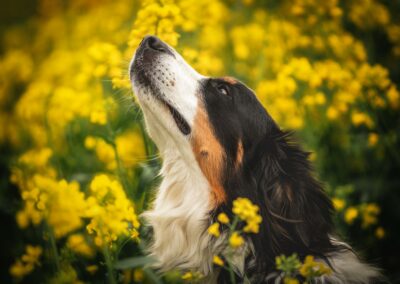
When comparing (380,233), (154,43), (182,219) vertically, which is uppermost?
(154,43)

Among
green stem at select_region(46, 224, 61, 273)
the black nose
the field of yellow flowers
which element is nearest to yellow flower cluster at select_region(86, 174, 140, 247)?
the field of yellow flowers

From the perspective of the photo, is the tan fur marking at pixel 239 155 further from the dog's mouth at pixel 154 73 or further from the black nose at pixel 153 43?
the black nose at pixel 153 43

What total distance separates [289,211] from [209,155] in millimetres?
589

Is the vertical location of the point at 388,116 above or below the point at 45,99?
below

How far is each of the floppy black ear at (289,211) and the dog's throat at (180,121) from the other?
1.55 ft

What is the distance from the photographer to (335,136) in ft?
14.8

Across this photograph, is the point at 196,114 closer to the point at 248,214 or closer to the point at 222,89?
the point at 222,89

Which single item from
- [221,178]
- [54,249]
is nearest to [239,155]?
[221,178]

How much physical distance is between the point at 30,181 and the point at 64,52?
409 cm

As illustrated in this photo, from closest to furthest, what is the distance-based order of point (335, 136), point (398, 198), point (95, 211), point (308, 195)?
point (95, 211)
point (308, 195)
point (398, 198)
point (335, 136)

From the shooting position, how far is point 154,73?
279cm

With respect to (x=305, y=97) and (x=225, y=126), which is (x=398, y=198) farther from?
(x=225, y=126)

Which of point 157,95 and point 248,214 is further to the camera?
point 157,95

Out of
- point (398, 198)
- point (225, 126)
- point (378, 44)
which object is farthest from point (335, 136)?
point (225, 126)
